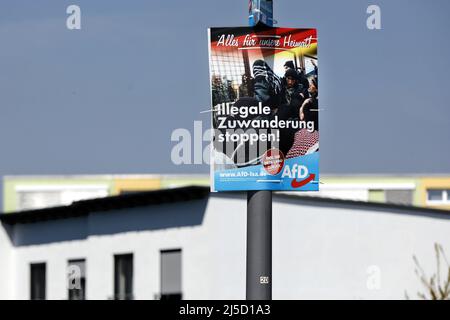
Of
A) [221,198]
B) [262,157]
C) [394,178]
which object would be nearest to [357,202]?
[221,198]

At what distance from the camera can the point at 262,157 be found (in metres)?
15.2

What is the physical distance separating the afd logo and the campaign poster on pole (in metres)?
0.01

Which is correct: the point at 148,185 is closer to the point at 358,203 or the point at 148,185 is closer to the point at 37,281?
the point at 37,281

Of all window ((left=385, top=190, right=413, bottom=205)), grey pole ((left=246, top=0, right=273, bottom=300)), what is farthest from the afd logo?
window ((left=385, top=190, right=413, bottom=205))

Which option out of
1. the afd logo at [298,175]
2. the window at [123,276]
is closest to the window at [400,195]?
the window at [123,276]

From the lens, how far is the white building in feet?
95.6

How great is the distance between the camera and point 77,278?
34688mm

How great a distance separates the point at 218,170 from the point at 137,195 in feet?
54.2

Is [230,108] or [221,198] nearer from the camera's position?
[230,108]

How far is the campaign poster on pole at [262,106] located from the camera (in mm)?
14914

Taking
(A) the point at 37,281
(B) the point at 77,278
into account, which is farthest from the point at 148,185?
(B) the point at 77,278

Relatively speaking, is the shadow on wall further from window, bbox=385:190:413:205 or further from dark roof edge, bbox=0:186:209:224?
window, bbox=385:190:413:205
